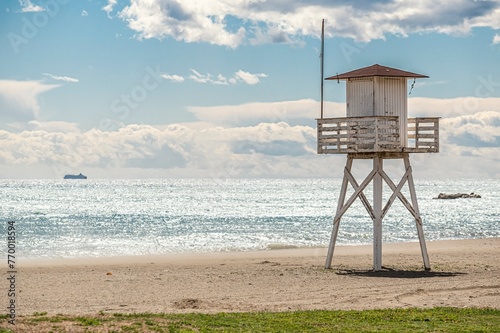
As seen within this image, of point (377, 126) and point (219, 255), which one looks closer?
point (377, 126)

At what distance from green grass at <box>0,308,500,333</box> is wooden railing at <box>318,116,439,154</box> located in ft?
31.2

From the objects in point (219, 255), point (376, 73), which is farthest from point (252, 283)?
point (219, 255)

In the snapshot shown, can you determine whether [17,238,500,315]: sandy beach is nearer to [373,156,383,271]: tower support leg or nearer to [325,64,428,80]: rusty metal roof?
[373,156,383,271]: tower support leg

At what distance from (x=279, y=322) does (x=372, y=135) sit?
11.7m

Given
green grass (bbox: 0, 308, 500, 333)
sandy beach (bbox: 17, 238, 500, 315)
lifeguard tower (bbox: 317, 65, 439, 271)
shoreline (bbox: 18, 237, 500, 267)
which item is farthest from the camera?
shoreline (bbox: 18, 237, 500, 267)

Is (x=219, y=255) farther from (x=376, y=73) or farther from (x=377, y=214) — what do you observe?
(x=376, y=73)

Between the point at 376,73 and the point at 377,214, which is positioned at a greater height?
the point at 376,73

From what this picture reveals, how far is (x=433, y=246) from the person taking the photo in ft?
145

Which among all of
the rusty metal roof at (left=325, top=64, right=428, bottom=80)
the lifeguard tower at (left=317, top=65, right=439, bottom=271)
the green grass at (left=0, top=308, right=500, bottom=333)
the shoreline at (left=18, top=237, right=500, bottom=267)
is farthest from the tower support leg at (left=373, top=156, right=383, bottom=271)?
the green grass at (left=0, top=308, right=500, bottom=333)

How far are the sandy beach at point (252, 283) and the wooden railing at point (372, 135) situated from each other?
456cm

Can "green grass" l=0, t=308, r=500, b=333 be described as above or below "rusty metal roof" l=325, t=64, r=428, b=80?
below

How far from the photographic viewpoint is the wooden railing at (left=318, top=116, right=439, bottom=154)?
27.3 m

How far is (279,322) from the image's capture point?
17.1 meters

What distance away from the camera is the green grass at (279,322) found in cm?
1620
